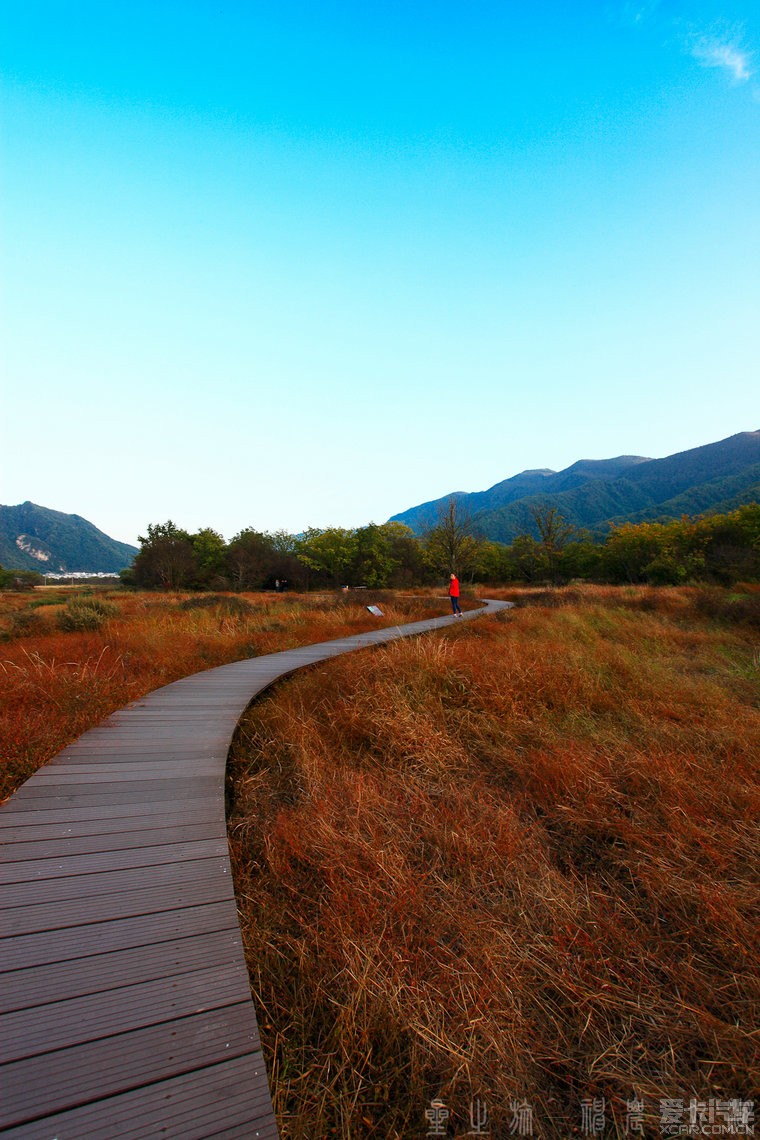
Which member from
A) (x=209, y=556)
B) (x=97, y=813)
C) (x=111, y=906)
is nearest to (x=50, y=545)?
(x=209, y=556)

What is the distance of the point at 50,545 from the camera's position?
586 ft

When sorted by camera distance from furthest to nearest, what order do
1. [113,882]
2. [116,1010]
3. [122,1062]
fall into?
1. [113,882]
2. [116,1010]
3. [122,1062]

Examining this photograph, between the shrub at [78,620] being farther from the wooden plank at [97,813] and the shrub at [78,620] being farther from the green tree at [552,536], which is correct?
the green tree at [552,536]

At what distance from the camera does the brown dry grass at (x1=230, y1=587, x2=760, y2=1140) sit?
1762mm

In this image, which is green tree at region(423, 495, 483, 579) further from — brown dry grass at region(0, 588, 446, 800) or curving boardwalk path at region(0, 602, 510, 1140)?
curving boardwalk path at region(0, 602, 510, 1140)

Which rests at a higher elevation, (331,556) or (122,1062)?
(331,556)

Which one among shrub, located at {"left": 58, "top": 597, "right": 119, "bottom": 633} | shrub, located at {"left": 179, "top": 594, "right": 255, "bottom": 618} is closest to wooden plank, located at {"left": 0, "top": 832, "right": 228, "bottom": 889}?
shrub, located at {"left": 58, "top": 597, "right": 119, "bottom": 633}

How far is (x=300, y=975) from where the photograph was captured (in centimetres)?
218

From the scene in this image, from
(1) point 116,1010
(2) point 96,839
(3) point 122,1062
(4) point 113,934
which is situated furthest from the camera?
(2) point 96,839

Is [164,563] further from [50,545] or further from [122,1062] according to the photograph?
[50,545]

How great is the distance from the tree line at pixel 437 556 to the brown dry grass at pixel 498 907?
98.4 feet

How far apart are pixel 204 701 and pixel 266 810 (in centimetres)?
221

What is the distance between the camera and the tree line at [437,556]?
3581 cm

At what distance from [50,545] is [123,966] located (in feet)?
711
